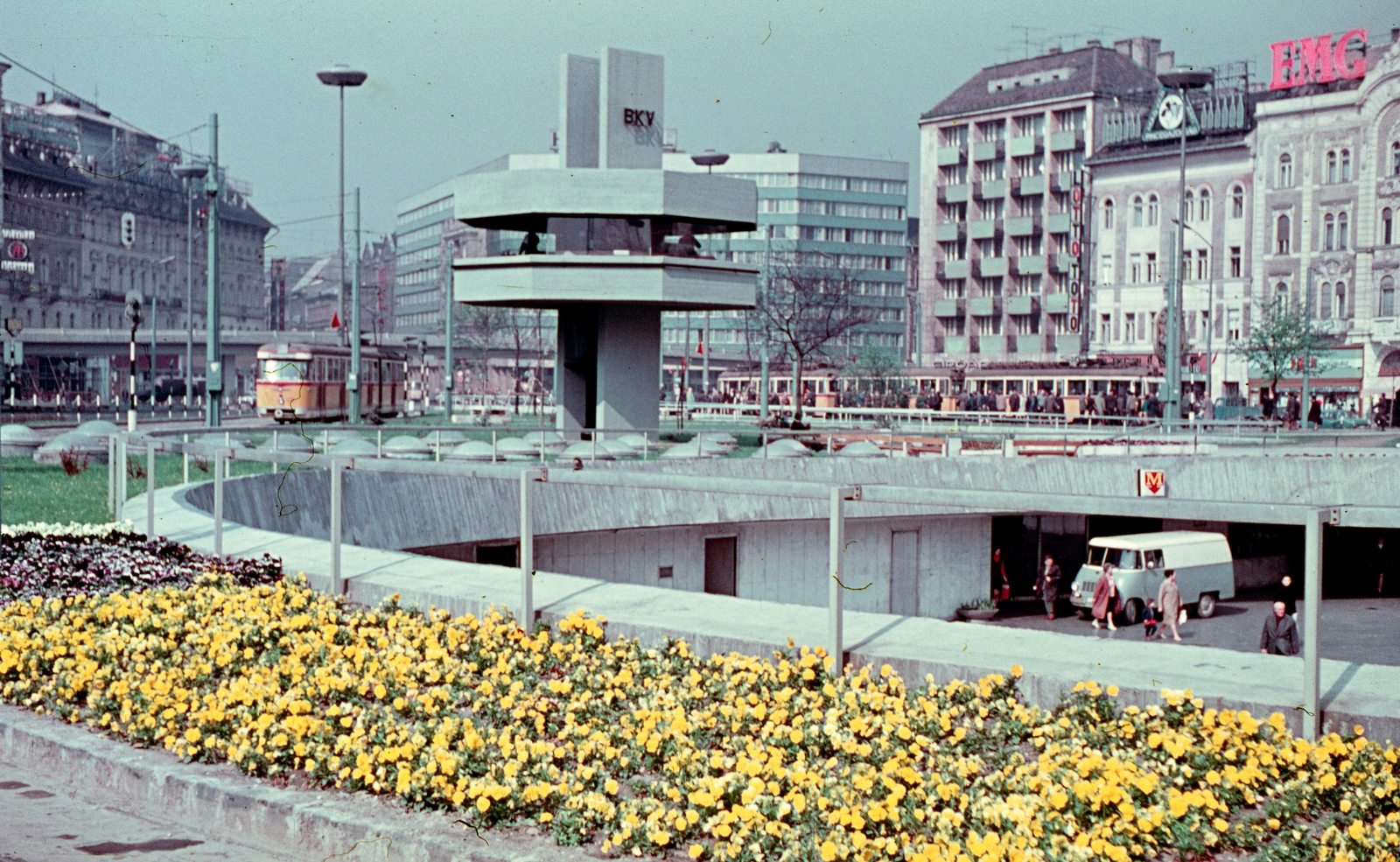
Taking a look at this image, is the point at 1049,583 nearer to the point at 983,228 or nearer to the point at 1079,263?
A: the point at 1079,263

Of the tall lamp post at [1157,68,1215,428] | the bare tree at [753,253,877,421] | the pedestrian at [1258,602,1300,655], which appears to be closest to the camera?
the pedestrian at [1258,602,1300,655]

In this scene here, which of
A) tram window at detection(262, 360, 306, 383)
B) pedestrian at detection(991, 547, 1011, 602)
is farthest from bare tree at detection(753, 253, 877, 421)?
tram window at detection(262, 360, 306, 383)

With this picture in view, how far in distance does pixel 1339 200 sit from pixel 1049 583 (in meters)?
59.2

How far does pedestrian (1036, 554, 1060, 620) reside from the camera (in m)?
31.2

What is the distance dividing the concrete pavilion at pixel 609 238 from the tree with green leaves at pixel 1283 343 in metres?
45.8

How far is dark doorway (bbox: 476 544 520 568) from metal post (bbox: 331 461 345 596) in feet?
45.1

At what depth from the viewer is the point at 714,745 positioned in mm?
6703

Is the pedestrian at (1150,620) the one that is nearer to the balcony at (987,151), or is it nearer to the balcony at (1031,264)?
the balcony at (1031,264)

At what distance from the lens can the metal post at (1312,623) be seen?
600 centimetres

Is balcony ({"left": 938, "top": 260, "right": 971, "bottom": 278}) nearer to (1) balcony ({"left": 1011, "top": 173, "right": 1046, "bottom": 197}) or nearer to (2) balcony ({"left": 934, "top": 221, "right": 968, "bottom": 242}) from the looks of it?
(2) balcony ({"left": 934, "top": 221, "right": 968, "bottom": 242})

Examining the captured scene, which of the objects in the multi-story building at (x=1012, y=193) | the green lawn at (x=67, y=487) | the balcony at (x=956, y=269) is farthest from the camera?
the balcony at (x=956, y=269)

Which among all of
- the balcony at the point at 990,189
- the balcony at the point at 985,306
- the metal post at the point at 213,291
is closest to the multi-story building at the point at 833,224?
Result: the balcony at the point at 985,306

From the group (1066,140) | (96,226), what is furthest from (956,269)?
(96,226)

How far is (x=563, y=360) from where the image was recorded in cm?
3797
